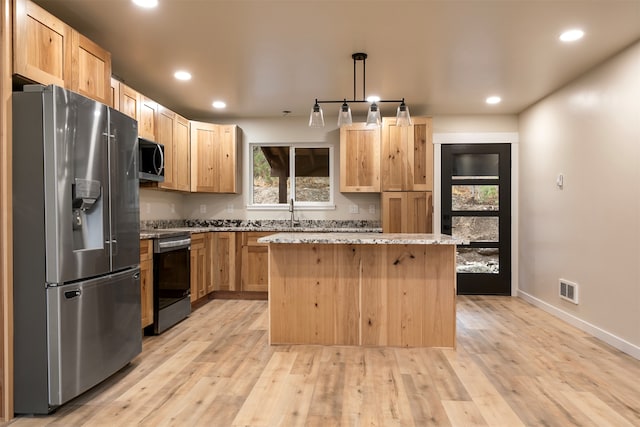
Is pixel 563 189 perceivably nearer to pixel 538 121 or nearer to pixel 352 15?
pixel 538 121

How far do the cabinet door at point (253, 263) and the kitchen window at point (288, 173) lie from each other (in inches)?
28.8

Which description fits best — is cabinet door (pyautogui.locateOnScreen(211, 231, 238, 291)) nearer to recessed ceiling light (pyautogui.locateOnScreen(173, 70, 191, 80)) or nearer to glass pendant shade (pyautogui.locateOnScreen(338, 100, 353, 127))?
recessed ceiling light (pyautogui.locateOnScreen(173, 70, 191, 80))

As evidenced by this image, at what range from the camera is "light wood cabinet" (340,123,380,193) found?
534 centimetres

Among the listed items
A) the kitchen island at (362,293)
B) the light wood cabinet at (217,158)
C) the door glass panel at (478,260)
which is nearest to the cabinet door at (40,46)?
the kitchen island at (362,293)

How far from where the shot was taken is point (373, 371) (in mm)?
2877

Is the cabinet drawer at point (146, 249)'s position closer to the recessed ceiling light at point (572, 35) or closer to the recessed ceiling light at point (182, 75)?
the recessed ceiling light at point (182, 75)

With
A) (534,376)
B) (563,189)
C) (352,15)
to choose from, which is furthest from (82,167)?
(563,189)

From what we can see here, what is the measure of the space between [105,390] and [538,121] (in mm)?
4962

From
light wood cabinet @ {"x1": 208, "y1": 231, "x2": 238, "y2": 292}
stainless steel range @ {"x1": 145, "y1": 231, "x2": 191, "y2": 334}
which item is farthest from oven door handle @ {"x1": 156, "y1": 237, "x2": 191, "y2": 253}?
light wood cabinet @ {"x1": 208, "y1": 231, "x2": 238, "y2": 292}

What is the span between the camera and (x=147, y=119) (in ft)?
13.6

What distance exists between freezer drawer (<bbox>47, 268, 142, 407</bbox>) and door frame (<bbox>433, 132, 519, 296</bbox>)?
3.87 meters

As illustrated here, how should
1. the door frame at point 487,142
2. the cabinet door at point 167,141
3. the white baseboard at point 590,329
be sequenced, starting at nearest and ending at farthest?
the white baseboard at point 590,329 < the cabinet door at point 167,141 < the door frame at point 487,142

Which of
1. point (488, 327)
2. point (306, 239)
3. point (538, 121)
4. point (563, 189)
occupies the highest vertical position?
point (538, 121)

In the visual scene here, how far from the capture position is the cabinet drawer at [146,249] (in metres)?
3.53
